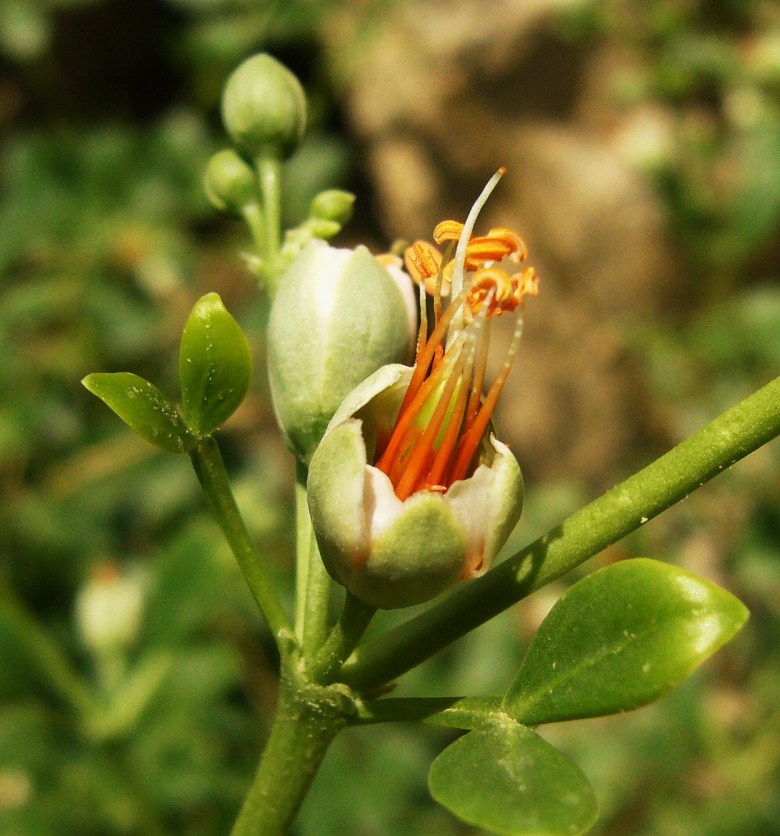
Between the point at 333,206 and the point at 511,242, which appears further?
the point at 333,206

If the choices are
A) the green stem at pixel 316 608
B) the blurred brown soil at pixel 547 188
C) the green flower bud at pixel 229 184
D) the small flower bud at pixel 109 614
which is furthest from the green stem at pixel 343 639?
the blurred brown soil at pixel 547 188

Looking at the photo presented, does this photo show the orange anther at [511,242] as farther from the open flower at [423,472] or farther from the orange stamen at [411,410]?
the orange stamen at [411,410]

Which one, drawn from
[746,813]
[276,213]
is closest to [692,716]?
[746,813]

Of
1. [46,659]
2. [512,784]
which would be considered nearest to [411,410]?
[512,784]

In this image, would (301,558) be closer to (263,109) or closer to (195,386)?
(195,386)

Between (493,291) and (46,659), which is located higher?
(493,291)

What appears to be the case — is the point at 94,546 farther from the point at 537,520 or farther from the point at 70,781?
the point at 537,520
